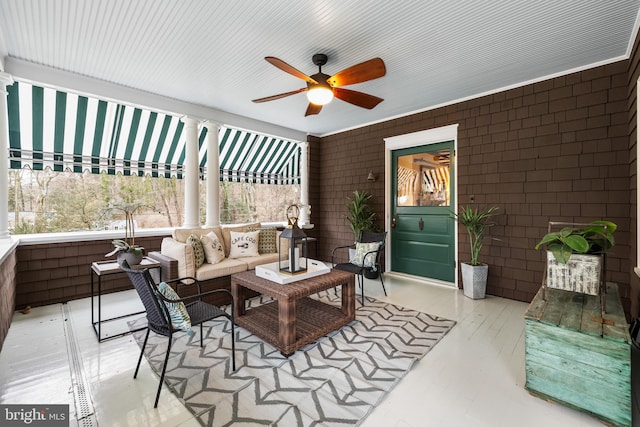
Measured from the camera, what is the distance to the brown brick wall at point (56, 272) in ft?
11.9

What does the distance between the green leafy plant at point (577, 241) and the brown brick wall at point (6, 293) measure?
15.7 ft

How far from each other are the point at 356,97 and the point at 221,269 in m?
2.73

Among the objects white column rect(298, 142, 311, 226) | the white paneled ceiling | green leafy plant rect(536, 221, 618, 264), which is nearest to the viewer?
green leafy plant rect(536, 221, 618, 264)

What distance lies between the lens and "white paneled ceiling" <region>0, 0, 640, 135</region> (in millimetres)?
2463

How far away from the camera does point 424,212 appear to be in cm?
499

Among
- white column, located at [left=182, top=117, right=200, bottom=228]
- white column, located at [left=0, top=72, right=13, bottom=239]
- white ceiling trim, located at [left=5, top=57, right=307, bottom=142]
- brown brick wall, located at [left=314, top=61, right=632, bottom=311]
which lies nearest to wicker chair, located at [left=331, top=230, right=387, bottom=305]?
brown brick wall, located at [left=314, top=61, right=632, bottom=311]

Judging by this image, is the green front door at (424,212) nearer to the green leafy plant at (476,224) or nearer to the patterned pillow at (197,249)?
the green leafy plant at (476,224)

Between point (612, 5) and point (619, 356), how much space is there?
2843 mm

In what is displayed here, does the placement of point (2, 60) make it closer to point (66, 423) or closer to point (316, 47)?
point (316, 47)

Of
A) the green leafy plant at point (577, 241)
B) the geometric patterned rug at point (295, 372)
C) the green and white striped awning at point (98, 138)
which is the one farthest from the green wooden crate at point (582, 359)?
the green and white striped awning at point (98, 138)

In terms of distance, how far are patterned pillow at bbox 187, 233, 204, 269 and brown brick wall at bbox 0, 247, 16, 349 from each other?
5.51 ft

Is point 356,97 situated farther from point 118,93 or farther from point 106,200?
point 106,200

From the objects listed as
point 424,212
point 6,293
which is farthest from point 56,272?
point 424,212

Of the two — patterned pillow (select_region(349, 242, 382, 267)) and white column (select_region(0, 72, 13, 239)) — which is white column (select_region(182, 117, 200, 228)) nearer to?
white column (select_region(0, 72, 13, 239))
